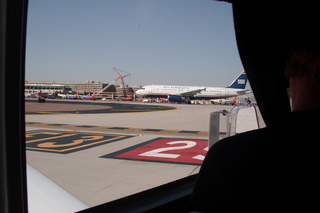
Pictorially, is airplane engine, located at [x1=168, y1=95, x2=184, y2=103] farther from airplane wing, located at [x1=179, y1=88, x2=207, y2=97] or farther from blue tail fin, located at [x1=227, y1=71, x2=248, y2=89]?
blue tail fin, located at [x1=227, y1=71, x2=248, y2=89]

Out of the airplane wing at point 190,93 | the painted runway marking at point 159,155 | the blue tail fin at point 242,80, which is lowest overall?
the painted runway marking at point 159,155

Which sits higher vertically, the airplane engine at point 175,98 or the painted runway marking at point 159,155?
the airplane engine at point 175,98

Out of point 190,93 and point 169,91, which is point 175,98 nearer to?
point 169,91

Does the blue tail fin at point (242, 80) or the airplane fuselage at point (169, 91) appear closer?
the blue tail fin at point (242, 80)

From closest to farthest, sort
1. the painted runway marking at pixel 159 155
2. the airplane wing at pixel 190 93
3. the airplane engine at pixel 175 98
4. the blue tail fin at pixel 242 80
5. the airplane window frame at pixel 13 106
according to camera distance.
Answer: the airplane window frame at pixel 13 106
the blue tail fin at pixel 242 80
the painted runway marking at pixel 159 155
the airplane engine at pixel 175 98
the airplane wing at pixel 190 93

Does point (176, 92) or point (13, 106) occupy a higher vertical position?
point (176, 92)

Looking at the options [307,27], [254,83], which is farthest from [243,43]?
[307,27]

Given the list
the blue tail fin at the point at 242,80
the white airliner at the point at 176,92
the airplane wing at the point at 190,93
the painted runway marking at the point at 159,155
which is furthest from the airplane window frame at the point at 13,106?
the airplane wing at the point at 190,93

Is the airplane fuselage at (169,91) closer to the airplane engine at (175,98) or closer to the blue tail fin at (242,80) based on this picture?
the airplane engine at (175,98)

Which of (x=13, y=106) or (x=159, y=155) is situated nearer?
(x=13, y=106)

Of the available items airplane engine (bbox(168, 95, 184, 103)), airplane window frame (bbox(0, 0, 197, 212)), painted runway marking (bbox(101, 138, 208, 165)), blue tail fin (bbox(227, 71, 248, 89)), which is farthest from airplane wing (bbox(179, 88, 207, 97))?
airplane window frame (bbox(0, 0, 197, 212))

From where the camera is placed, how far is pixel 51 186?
4.87 ft

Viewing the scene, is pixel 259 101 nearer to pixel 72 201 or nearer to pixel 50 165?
pixel 72 201

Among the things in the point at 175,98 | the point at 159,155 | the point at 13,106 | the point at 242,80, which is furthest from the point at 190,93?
the point at 13,106
